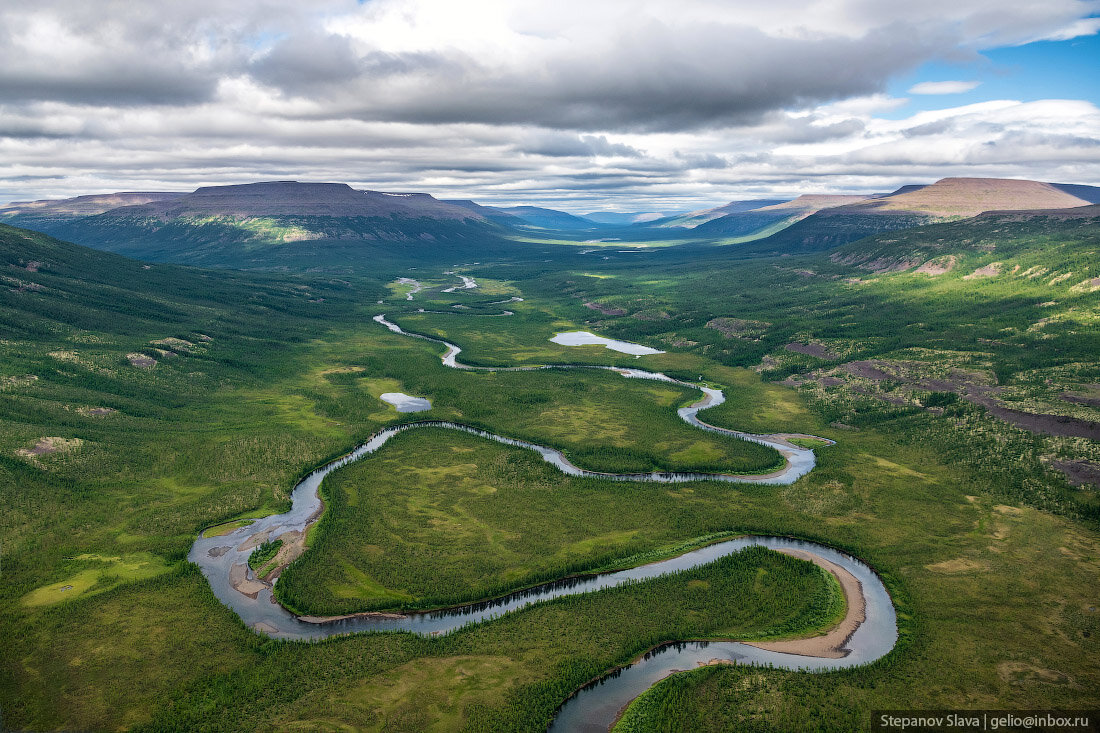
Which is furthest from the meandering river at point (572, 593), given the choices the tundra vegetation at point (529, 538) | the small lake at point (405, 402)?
the small lake at point (405, 402)

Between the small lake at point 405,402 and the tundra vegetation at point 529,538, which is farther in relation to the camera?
the small lake at point 405,402

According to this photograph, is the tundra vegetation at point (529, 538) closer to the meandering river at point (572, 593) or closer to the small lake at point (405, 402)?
the meandering river at point (572, 593)

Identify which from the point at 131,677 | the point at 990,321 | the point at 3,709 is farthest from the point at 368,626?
the point at 990,321

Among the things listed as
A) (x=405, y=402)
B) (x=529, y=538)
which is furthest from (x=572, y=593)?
(x=405, y=402)

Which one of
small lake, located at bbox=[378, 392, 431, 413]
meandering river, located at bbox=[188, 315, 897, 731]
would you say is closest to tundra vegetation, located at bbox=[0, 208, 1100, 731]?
meandering river, located at bbox=[188, 315, 897, 731]

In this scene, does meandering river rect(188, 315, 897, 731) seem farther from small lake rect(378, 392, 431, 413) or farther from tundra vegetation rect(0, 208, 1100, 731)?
small lake rect(378, 392, 431, 413)
